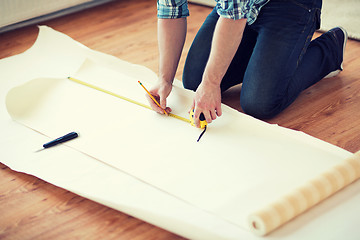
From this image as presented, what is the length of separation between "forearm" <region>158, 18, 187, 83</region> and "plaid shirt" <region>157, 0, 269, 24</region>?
3 cm

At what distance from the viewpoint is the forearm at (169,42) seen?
160 centimetres

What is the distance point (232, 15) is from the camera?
1318 millimetres

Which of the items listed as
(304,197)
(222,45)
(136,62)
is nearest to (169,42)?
(222,45)

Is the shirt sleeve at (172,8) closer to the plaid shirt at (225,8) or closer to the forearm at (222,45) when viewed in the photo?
the plaid shirt at (225,8)

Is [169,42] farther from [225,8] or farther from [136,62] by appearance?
[136,62]

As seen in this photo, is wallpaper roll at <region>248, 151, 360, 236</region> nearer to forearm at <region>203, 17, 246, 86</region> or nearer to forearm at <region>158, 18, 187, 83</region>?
forearm at <region>203, 17, 246, 86</region>

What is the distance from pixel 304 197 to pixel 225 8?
1.94ft

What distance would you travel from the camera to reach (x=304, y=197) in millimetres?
1101

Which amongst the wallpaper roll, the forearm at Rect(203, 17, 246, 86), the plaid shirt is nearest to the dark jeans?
the plaid shirt

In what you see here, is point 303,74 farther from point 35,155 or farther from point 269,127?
point 35,155

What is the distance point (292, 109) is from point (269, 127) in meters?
0.30

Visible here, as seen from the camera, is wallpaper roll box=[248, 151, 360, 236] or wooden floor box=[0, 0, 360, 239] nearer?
wallpaper roll box=[248, 151, 360, 236]

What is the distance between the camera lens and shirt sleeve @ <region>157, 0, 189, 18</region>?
1.55 meters

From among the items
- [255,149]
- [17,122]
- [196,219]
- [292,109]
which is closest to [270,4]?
[292,109]
